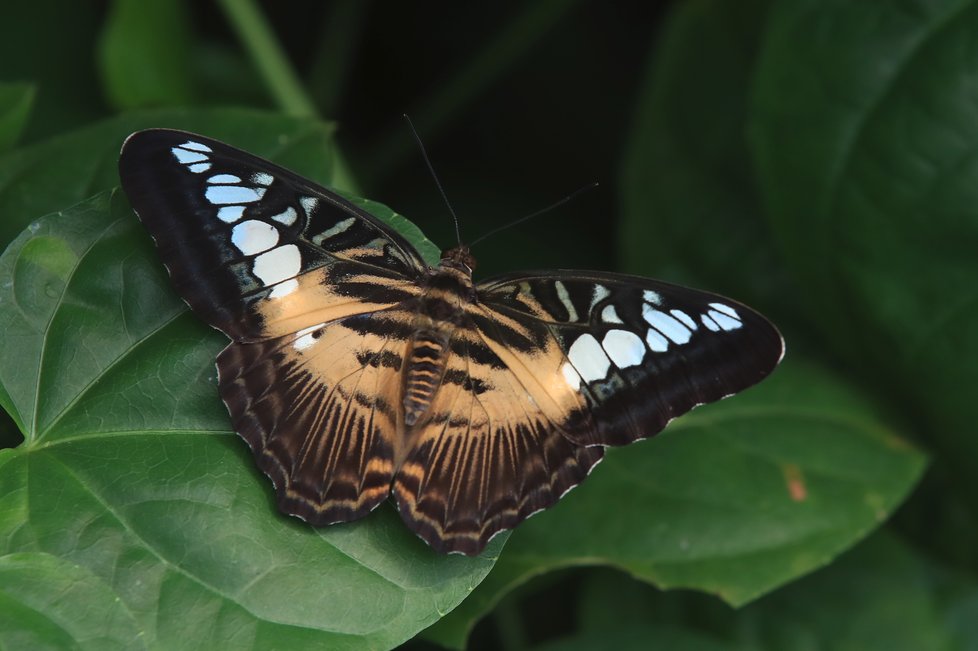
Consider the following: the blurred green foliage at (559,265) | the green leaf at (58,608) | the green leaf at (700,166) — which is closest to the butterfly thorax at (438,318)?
the blurred green foliage at (559,265)

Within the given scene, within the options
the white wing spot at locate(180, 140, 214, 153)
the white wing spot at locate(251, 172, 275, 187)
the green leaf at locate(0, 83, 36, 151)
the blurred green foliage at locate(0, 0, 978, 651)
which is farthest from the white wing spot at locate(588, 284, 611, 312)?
the green leaf at locate(0, 83, 36, 151)

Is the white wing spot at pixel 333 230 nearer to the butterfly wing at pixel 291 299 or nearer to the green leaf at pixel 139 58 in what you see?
the butterfly wing at pixel 291 299

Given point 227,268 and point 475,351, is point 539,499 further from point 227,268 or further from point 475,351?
point 227,268

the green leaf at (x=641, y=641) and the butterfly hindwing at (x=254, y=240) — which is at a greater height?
the butterfly hindwing at (x=254, y=240)

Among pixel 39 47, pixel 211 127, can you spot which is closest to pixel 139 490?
pixel 211 127

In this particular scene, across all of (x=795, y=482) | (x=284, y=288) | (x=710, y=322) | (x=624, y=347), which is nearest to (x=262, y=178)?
(x=284, y=288)

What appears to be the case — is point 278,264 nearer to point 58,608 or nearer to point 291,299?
point 291,299

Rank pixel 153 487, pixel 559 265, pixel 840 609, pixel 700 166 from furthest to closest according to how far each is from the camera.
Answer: pixel 559 265 → pixel 700 166 → pixel 840 609 → pixel 153 487
